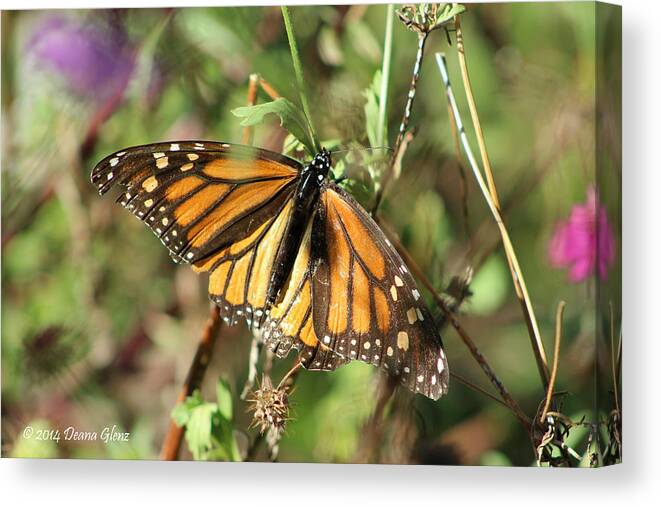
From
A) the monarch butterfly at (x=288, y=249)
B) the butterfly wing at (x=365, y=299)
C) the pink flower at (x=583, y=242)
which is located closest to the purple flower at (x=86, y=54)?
the monarch butterfly at (x=288, y=249)

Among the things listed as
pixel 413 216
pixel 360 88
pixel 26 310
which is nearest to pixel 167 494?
pixel 26 310

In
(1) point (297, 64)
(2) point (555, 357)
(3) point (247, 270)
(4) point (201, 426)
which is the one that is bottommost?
(4) point (201, 426)

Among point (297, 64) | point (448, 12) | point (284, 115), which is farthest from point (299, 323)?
point (448, 12)

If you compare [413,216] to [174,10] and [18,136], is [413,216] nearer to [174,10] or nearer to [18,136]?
[174,10]

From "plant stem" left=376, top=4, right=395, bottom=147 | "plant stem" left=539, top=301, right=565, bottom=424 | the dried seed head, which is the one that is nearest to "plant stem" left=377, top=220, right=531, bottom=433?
"plant stem" left=539, top=301, right=565, bottom=424

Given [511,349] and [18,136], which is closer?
[511,349]

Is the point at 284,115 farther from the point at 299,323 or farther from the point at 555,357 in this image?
the point at 555,357

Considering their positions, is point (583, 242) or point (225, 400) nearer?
point (583, 242)
